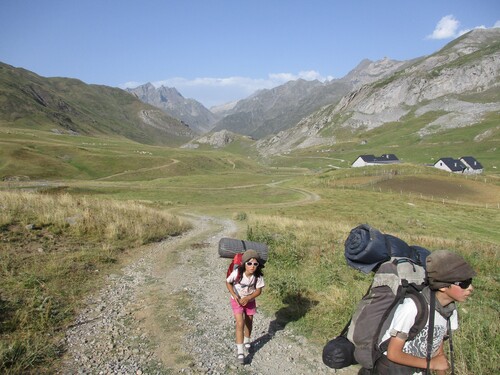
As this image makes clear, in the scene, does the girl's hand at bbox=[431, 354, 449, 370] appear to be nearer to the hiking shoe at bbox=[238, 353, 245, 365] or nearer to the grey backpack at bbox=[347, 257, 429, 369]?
the grey backpack at bbox=[347, 257, 429, 369]

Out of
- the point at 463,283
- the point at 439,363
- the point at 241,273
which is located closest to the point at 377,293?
the point at 463,283

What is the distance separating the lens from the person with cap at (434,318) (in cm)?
395

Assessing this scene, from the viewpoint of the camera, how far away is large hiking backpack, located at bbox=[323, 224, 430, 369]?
13.2 feet

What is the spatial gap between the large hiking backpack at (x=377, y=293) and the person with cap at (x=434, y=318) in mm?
94

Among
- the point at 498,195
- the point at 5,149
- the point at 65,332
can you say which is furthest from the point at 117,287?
the point at 5,149

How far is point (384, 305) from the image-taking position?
4.06 m

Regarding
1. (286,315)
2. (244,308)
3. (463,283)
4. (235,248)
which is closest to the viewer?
(463,283)

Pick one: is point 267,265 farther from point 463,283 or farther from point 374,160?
point 374,160

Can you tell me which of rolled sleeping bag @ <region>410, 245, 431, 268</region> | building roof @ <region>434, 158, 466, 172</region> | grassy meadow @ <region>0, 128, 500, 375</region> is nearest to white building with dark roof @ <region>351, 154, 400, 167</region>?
building roof @ <region>434, 158, 466, 172</region>

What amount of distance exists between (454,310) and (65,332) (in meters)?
8.63

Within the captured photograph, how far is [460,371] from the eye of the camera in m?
6.41

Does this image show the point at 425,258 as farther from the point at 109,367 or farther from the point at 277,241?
the point at 277,241

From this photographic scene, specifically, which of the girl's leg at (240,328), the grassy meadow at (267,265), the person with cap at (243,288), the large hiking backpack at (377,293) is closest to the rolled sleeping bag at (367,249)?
the large hiking backpack at (377,293)

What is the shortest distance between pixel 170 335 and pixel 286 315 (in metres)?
3.52
